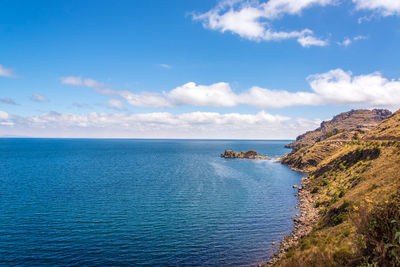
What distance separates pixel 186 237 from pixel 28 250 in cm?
2810

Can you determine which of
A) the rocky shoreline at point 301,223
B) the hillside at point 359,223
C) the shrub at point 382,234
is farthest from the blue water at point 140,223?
the shrub at point 382,234

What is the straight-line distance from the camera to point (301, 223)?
163ft

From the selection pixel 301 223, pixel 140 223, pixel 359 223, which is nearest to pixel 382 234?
pixel 359 223

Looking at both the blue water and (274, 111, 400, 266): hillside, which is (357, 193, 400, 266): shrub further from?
the blue water

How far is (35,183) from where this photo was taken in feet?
291

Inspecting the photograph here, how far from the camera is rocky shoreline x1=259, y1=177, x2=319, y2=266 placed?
3816 cm

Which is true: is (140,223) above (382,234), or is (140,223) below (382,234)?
below

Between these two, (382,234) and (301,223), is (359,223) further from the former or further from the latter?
(301,223)

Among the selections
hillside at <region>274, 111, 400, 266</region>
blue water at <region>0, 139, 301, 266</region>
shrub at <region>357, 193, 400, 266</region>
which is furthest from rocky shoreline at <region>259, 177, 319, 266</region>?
shrub at <region>357, 193, 400, 266</region>

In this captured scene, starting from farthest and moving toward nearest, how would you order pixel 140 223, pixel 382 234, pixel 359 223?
pixel 140 223 → pixel 359 223 → pixel 382 234

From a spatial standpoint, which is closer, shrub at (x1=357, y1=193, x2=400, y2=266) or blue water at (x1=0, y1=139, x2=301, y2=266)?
shrub at (x1=357, y1=193, x2=400, y2=266)

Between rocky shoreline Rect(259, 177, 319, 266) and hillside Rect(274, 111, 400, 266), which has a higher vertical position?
hillside Rect(274, 111, 400, 266)

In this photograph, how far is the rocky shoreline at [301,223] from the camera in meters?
38.2

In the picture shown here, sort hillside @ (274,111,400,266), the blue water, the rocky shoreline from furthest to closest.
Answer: the rocky shoreline, the blue water, hillside @ (274,111,400,266)
